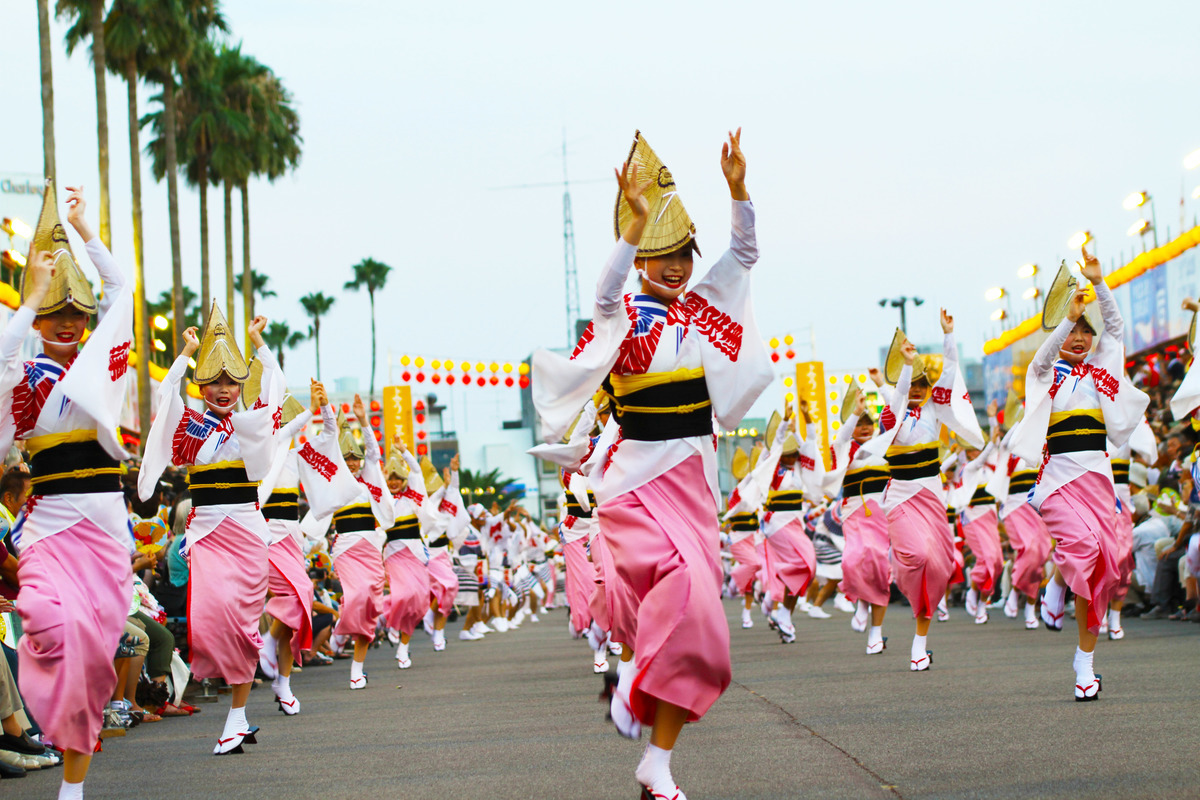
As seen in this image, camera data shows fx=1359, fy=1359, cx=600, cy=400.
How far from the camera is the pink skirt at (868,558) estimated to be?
1322 centimetres

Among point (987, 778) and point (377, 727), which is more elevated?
point (987, 778)

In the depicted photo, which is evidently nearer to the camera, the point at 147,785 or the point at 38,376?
the point at 38,376

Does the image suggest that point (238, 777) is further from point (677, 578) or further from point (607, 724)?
point (677, 578)

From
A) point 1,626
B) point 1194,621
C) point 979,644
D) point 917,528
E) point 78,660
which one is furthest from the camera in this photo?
point 1194,621

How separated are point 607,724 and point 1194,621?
30.2ft

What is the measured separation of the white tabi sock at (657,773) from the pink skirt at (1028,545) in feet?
37.1

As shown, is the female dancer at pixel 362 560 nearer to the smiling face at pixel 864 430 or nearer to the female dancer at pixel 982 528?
the smiling face at pixel 864 430

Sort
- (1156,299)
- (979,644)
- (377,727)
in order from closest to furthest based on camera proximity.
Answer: (377,727) → (979,644) → (1156,299)

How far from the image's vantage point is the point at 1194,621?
14.8 metres

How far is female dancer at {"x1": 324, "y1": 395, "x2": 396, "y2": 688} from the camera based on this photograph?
13.0 meters

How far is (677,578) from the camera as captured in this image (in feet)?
17.2

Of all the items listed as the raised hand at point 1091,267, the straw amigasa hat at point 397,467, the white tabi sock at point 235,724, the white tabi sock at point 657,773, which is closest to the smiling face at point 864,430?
the straw amigasa hat at point 397,467

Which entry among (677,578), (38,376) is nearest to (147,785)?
(38,376)

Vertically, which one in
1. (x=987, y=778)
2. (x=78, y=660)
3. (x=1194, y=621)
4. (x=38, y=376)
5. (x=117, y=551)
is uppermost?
(x=38, y=376)
